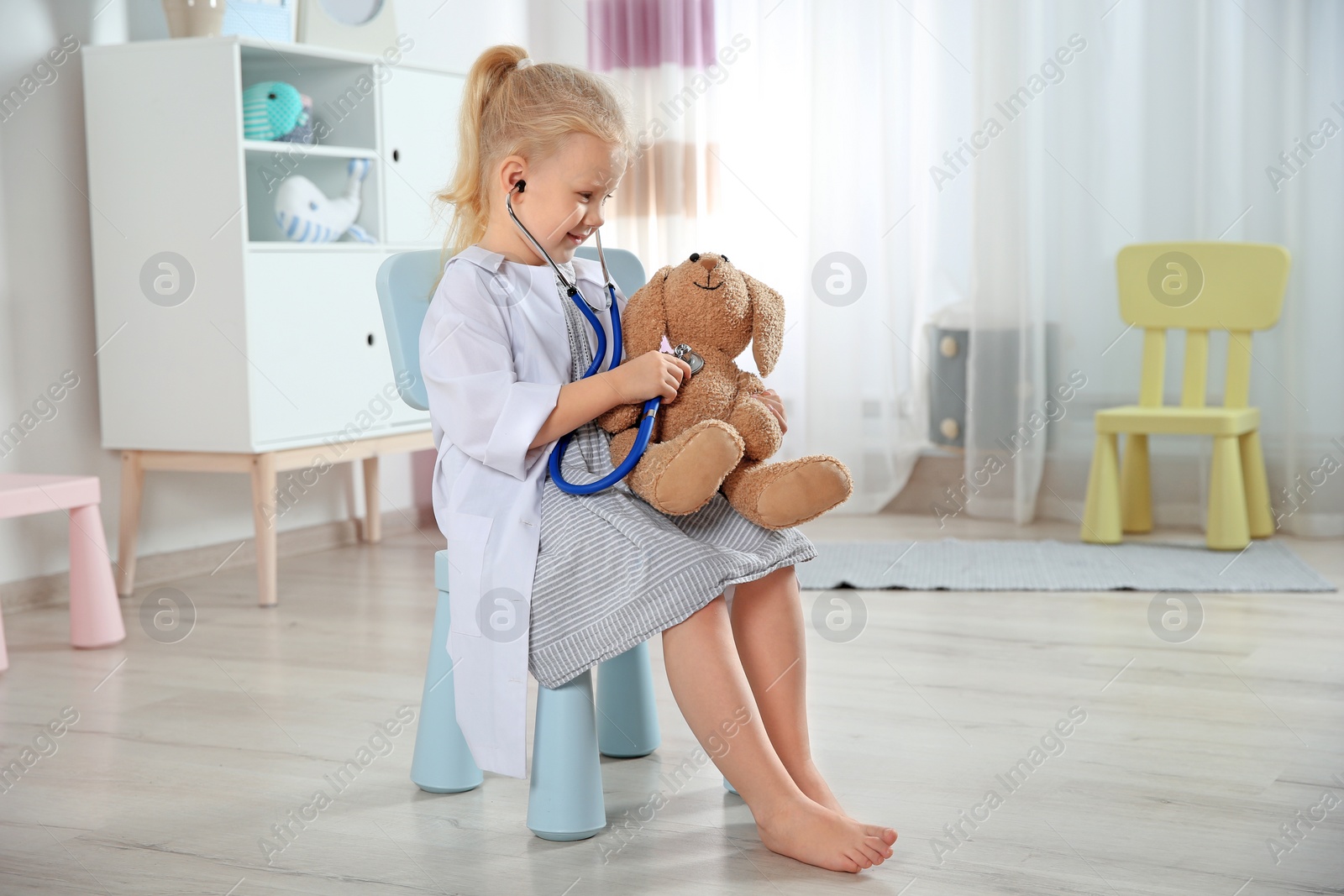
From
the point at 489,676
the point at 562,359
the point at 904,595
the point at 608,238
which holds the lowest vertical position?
the point at 904,595

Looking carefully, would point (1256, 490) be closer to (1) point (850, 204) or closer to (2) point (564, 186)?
(1) point (850, 204)

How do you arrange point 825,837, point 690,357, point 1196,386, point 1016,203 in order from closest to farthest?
1. point 825,837
2. point 690,357
3. point 1196,386
4. point 1016,203

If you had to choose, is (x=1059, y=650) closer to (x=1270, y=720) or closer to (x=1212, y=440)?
(x=1270, y=720)

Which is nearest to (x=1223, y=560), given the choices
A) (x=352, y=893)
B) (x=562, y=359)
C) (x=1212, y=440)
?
(x=1212, y=440)

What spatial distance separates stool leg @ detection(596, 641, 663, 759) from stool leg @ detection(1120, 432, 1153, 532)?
1889mm

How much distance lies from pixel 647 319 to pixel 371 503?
6.44 feet

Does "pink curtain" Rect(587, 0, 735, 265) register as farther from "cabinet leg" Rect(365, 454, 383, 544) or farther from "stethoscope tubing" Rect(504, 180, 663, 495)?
"stethoscope tubing" Rect(504, 180, 663, 495)

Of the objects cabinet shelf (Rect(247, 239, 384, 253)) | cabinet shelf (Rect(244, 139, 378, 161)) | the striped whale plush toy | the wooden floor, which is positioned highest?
cabinet shelf (Rect(244, 139, 378, 161))

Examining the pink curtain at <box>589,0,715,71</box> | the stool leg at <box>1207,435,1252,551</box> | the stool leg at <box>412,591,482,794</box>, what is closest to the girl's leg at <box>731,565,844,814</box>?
the stool leg at <box>412,591,482,794</box>

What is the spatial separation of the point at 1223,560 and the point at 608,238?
1.94 m

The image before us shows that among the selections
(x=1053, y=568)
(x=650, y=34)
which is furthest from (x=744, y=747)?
(x=650, y=34)

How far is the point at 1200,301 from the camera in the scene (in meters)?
3.10

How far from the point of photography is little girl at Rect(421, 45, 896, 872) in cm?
125

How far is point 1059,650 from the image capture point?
207 cm
